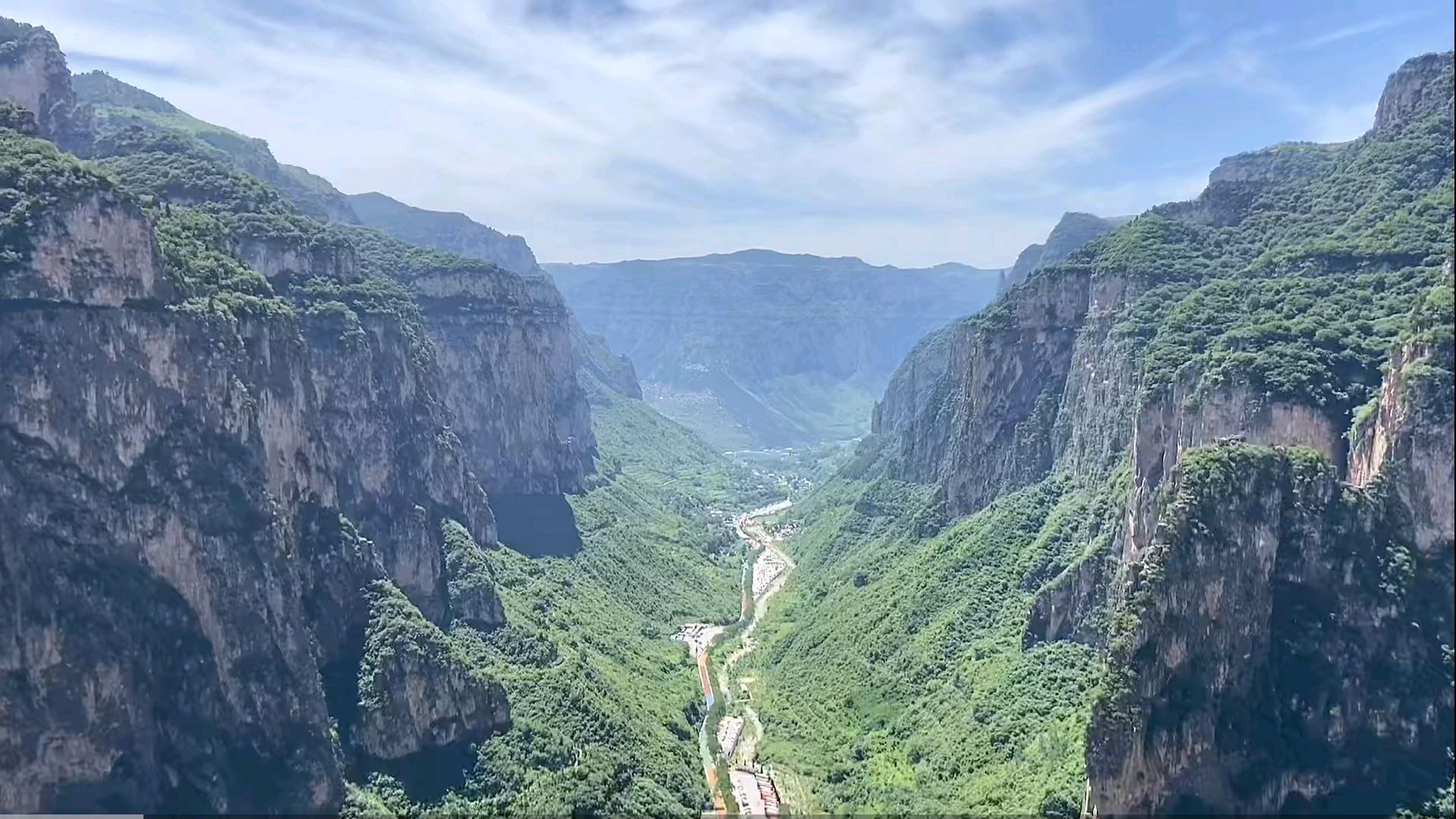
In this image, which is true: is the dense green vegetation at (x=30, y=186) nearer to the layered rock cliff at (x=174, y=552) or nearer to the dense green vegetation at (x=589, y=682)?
the layered rock cliff at (x=174, y=552)

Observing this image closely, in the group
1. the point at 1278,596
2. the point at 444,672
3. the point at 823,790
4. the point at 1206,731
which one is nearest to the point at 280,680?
the point at 444,672

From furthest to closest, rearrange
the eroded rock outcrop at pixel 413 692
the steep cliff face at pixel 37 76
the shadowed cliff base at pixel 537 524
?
the shadowed cliff base at pixel 537 524
the steep cliff face at pixel 37 76
the eroded rock outcrop at pixel 413 692

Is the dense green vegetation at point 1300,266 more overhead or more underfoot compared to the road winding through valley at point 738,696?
more overhead

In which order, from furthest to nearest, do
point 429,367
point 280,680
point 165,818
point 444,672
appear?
point 429,367, point 444,672, point 280,680, point 165,818

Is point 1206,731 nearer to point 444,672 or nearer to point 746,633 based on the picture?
point 444,672

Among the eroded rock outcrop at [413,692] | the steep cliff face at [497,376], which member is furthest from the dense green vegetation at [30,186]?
the steep cliff face at [497,376]

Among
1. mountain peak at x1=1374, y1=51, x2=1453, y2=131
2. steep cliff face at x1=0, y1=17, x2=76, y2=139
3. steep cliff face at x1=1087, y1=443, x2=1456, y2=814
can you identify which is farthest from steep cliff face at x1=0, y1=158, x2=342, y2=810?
mountain peak at x1=1374, y1=51, x2=1453, y2=131

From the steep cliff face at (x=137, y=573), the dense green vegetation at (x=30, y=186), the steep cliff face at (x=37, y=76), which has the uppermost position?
the steep cliff face at (x=37, y=76)

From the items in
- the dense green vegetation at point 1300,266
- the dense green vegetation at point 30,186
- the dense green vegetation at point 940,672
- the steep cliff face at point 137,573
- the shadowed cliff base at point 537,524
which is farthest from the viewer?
the shadowed cliff base at point 537,524

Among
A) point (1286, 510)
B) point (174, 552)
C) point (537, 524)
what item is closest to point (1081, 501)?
point (1286, 510)
